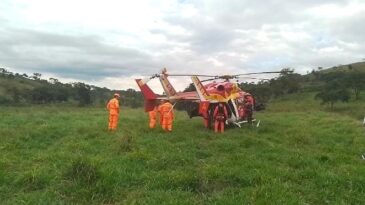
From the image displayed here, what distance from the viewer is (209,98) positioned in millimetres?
22062

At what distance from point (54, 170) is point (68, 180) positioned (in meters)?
1.44

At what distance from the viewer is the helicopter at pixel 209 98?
22.2 metres

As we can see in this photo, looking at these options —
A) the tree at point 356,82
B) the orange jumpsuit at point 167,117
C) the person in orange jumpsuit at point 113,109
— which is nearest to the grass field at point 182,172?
the orange jumpsuit at point 167,117

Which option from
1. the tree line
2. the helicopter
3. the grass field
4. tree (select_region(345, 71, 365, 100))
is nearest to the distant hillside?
the tree line

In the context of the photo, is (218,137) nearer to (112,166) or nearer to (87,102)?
(112,166)

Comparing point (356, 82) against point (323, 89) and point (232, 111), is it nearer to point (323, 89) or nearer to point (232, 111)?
point (323, 89)

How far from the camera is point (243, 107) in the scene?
24672mm

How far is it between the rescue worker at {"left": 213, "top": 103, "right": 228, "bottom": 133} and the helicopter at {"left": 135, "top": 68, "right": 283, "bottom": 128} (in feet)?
0.92

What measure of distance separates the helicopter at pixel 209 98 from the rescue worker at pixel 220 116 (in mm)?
282

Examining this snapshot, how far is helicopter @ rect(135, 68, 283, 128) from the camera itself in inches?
874

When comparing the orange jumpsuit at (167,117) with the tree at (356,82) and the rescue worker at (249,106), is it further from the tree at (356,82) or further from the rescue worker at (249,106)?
the tree at (356,82)

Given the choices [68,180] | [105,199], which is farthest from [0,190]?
[105,199]

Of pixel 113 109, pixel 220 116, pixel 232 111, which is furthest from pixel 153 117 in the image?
pixel 232 111

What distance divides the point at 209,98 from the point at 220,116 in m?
1.09
